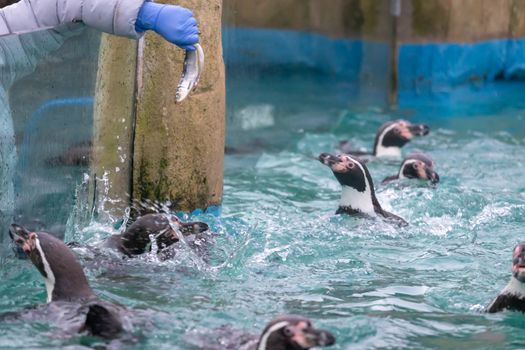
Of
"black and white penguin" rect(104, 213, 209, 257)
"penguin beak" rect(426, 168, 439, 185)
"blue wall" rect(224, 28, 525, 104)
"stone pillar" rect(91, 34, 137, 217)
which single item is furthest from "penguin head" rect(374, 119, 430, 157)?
"black and white penguin" rect(104, 213, 209, 257)

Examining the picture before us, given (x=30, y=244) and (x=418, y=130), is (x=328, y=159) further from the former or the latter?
(x=30, y=244)

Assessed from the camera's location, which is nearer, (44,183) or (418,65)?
(44,183)

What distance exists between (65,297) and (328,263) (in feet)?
6.67

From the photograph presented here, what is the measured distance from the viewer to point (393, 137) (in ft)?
36.0

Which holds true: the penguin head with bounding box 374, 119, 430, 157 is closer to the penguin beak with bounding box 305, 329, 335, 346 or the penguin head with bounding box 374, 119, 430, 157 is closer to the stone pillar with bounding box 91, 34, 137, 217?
the stone pillar with bounding box 91, 34, 137, 217

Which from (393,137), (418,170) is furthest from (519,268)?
(393,137)

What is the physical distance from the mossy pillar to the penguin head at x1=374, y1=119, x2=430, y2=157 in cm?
352

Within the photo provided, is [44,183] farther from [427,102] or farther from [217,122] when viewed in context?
[427,102]

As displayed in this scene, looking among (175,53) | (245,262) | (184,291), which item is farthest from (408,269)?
(175,53)

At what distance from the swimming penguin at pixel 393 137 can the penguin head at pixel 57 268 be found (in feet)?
18.3

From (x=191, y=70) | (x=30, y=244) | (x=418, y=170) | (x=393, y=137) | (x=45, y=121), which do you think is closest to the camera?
(x=30, y=244)

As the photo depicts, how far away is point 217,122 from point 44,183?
152cm

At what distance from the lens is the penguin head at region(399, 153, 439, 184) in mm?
9531

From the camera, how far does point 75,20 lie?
246 inches
